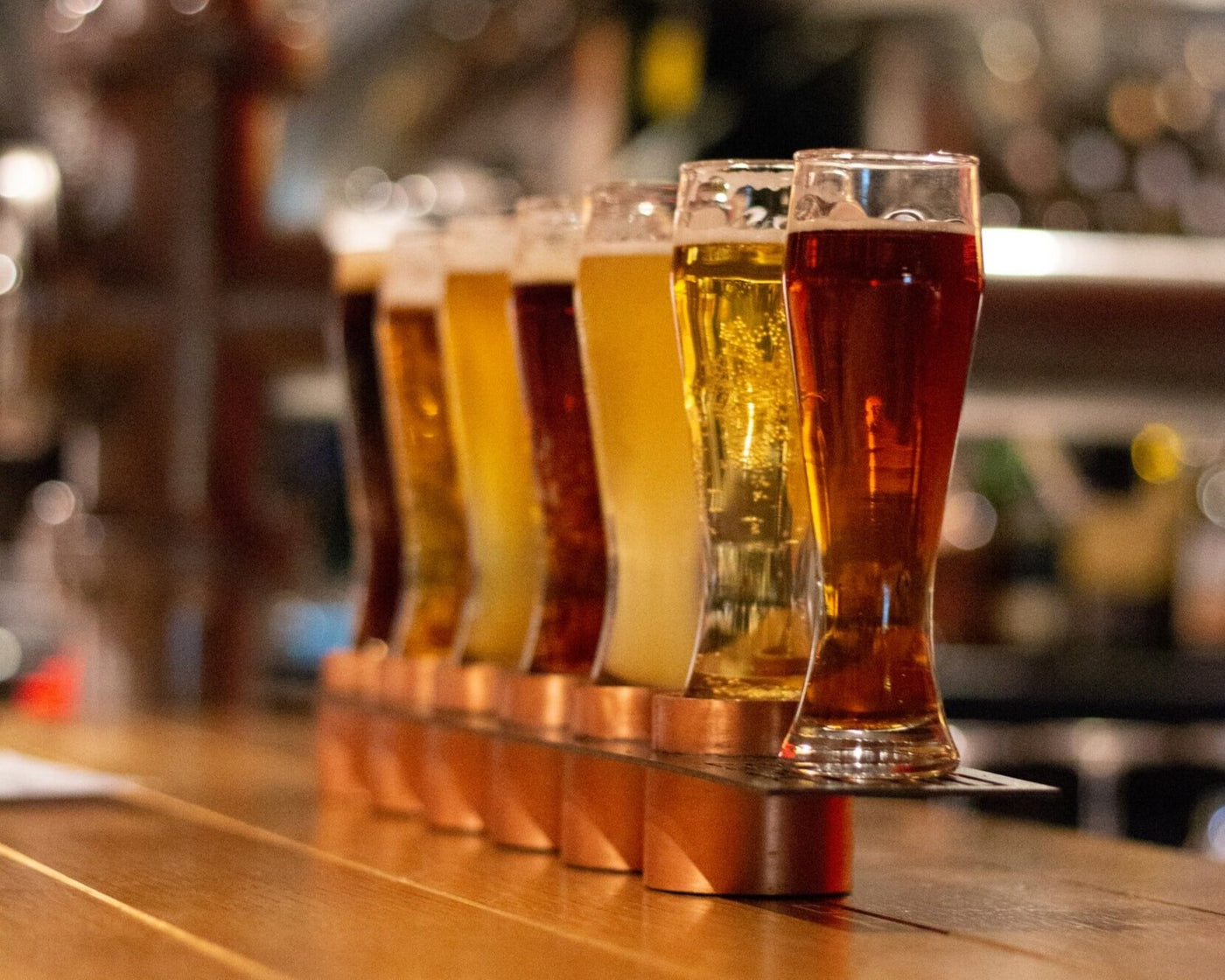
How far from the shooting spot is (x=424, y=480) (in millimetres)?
1480

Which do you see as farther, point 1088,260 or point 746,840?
point 1088,260

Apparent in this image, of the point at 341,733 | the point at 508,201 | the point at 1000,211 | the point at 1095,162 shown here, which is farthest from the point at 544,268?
the point at 1095,162

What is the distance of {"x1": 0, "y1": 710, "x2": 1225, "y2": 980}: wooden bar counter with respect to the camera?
84cm

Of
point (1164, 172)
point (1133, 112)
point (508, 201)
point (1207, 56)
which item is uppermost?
point (1207, 56)

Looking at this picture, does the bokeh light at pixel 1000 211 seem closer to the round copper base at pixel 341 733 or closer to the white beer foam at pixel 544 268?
the round copper base at pixel 341 733

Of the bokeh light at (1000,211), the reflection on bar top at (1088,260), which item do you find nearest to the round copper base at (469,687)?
the reflection on bar top at (1088,260)

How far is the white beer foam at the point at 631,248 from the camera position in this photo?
113 centimetres

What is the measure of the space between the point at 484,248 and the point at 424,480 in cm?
A: 20

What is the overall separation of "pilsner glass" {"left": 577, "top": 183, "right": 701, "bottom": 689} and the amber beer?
439mm

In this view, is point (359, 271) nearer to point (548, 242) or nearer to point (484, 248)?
point (484, 248)

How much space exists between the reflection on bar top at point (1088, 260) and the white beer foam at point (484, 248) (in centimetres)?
113

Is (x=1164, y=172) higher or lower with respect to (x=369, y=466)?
higher

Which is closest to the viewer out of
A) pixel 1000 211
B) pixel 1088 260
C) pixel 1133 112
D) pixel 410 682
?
pixel 410 682

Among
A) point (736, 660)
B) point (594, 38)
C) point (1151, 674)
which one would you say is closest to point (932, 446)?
point (736, 660)
